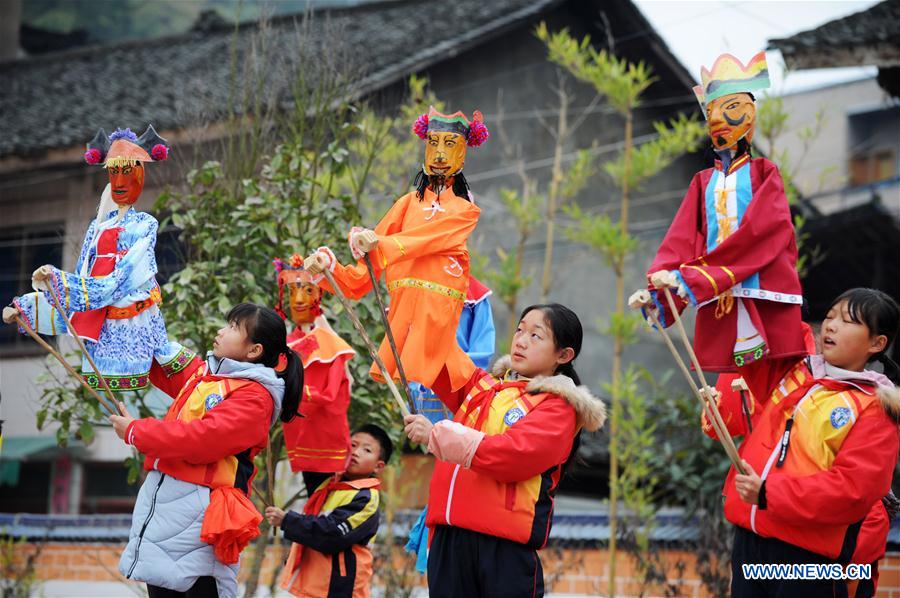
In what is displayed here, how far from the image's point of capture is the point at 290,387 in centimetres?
485

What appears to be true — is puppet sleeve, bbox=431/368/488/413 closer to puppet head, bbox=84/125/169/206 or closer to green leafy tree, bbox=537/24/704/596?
puppet head, bbox=84/125/169/206

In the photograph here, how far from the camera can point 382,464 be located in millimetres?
5934

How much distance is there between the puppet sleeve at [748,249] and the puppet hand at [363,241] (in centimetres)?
115

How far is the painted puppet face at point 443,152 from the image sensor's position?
191 inches

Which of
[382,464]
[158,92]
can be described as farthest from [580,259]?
[382,464]

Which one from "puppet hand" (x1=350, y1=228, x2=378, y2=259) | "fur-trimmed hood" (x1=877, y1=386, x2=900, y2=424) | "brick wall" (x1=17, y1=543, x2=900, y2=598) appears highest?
"puppet hand" (x1=350, y1=228, x2=378, y2=259)

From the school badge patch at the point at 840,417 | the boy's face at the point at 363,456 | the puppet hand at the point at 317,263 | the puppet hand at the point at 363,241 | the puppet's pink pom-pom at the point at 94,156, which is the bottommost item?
the boy's face at the point at 363,456

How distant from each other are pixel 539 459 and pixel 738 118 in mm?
1504

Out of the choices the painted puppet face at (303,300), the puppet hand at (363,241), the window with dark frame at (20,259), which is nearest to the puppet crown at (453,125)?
the puppet hand at (363,241)

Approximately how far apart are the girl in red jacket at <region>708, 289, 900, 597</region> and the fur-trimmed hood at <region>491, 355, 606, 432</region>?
1.72 feet

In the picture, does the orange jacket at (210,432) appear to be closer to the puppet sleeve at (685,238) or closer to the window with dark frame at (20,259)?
the puppet sleeve at (685,238)

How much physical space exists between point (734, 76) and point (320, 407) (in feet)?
8.34

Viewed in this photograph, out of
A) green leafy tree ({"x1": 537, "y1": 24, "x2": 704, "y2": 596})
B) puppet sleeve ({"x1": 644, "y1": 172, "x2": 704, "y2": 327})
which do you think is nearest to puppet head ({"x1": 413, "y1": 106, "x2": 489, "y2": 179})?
puppet sleeve ({"x1": 644, "y1": 172, "x2": 704, "y2": 327})

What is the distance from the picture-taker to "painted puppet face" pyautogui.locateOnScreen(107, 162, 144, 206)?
4945 mm
